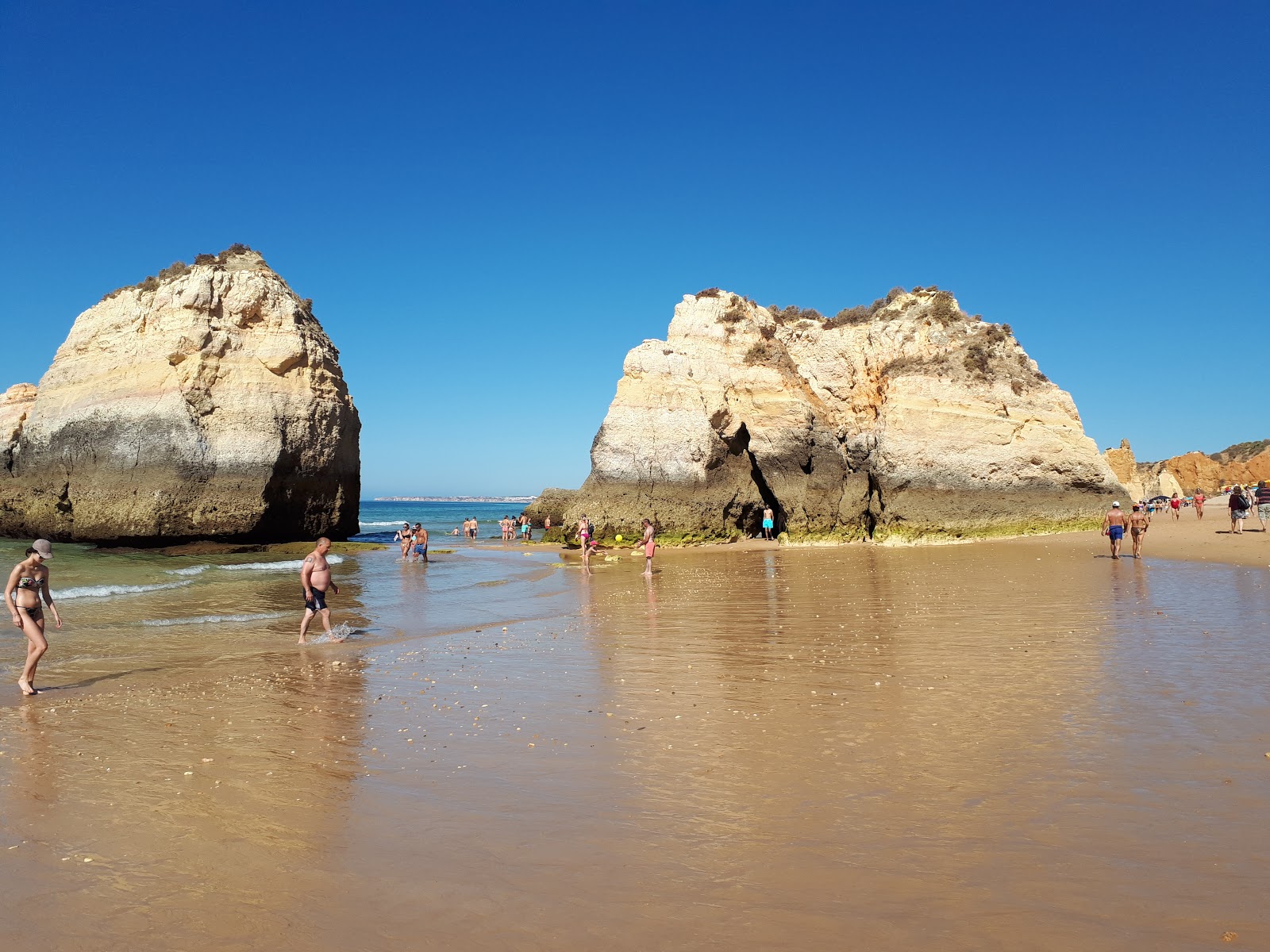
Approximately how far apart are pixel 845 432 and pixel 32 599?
1061 inches

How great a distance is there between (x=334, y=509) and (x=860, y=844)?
32220 millimetres

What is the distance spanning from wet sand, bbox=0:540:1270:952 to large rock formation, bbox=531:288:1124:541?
18.1 m

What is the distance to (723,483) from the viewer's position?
30922mm

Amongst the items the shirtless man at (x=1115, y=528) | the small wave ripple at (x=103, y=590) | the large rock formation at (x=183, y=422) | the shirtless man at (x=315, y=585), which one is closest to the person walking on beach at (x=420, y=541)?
the large rock formation at (x=183, y=422)

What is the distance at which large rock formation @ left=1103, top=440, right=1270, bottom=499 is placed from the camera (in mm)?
57312

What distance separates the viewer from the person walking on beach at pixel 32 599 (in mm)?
8609

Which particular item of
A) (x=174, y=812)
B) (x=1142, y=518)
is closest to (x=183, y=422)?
(x=174, y=812)

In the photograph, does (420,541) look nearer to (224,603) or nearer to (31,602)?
(224,603)

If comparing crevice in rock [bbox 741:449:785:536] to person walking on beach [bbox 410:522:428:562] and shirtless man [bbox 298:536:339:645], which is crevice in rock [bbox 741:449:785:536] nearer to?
person walking on beach [bbox 410:522:428:562]

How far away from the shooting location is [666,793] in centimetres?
493

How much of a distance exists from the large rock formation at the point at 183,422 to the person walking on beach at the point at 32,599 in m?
Answer: 21.4

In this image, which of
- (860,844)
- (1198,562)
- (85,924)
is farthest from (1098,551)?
(85,924)

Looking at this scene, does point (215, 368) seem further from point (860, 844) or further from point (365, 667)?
point (860, 844)

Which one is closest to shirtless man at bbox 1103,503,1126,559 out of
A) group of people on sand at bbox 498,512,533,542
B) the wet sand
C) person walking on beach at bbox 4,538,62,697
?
the wet sand
